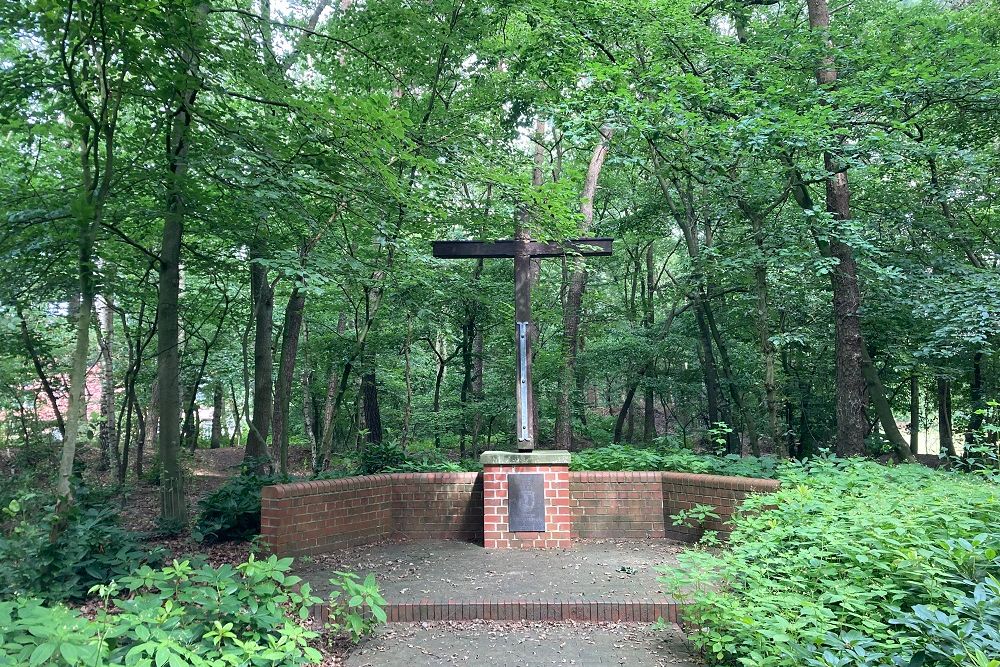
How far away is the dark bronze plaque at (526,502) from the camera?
6.99m

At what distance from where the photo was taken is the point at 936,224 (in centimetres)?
1001

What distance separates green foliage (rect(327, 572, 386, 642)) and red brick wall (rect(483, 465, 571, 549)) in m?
2.31

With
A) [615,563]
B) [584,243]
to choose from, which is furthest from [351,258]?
[615,563]

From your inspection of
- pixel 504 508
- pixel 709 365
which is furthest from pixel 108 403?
pixel 709 365

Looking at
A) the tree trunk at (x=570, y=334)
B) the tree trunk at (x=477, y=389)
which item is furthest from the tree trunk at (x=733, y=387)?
the tree trunk at (x=477, y=389)

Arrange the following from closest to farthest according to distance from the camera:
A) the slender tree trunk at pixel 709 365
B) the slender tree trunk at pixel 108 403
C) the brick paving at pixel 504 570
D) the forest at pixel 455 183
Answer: the brick paving at pixel 504 570, the forest at pixel 455 183, the slender tree trunk at pixel 108 403, the slender tree trunk at pixel 709 365

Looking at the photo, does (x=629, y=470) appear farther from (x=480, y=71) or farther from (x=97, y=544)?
(x=480, y=71)

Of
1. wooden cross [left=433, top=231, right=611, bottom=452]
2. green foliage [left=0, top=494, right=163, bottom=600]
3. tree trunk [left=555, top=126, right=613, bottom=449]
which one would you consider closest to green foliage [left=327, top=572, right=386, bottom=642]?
green foliage [left=0, top=494, right=163, bottom=600]

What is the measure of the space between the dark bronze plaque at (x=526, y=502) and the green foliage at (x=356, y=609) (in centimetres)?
243

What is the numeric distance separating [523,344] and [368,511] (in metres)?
2.57

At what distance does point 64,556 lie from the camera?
437 centimetres

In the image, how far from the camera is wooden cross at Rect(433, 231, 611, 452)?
741 centimetres

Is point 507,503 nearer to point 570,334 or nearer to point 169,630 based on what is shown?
point 169,630

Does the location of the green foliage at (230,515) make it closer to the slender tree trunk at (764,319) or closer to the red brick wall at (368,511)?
the red brick wall at (368,511)
